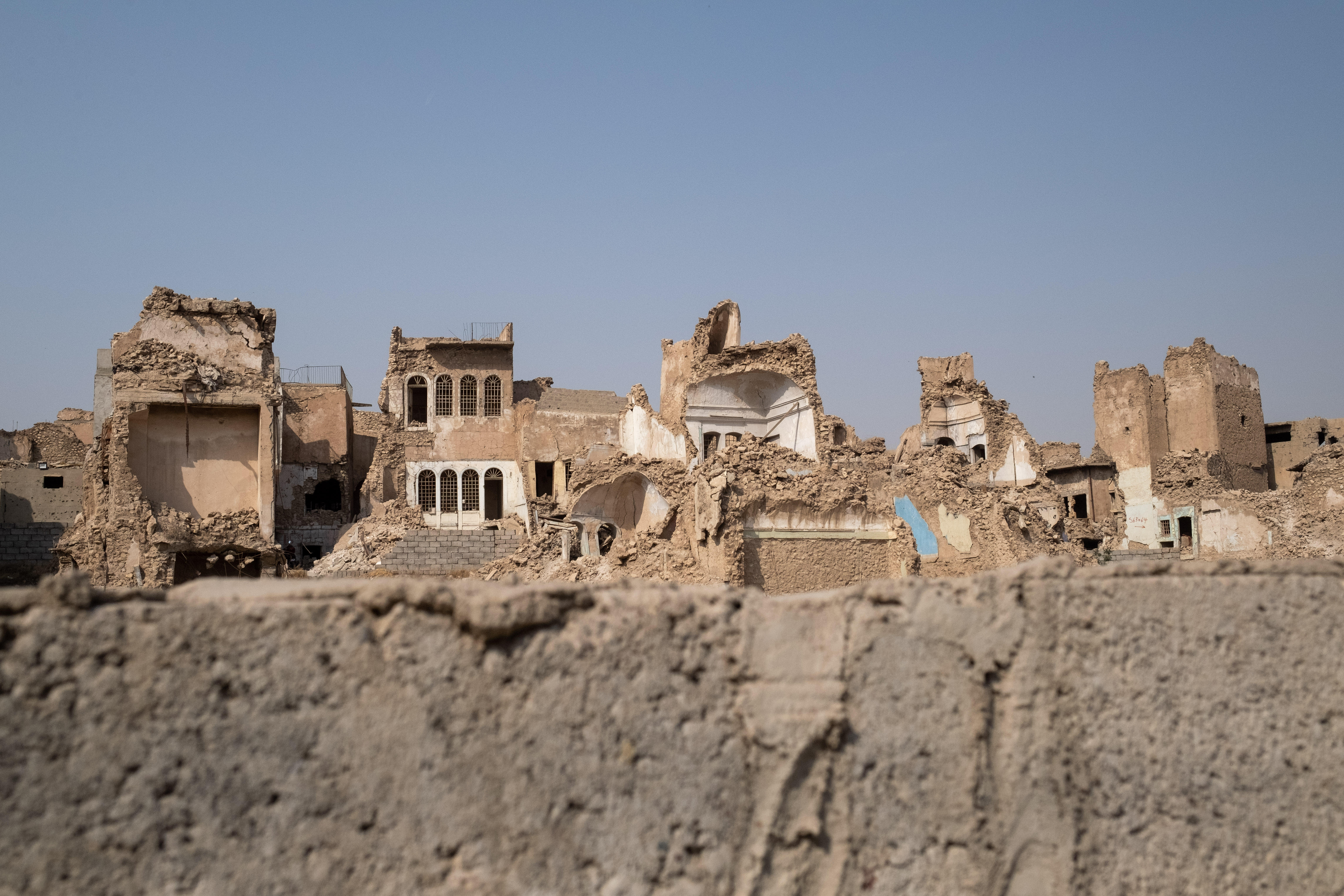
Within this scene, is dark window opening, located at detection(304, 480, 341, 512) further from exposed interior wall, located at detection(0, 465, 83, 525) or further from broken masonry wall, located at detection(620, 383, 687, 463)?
broken masonry wall, located at detection(620, 383, 687, 463)

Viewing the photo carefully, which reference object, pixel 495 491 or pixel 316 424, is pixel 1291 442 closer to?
pixel 495 491

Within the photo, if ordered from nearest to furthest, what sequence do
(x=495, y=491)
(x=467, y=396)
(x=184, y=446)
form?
(x=184, y=446) → (x=495, y=491) → (x=467, y=396)

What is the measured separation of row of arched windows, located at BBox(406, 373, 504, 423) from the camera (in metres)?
32.1

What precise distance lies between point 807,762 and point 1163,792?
4.42ft

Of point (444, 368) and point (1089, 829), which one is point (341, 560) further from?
point (1089, 829)

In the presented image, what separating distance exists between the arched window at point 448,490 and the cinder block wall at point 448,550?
2.27 meters

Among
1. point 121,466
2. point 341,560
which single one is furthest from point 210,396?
point 341,560

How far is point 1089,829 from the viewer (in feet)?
→ 11.6

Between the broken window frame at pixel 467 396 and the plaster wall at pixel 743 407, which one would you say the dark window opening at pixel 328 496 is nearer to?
the broken window frame at pixel 467 396

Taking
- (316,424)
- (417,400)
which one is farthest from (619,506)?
(316,424)

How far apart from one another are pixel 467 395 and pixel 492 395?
2.53 ft

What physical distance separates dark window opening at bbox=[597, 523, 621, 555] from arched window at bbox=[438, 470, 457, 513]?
1108 cm

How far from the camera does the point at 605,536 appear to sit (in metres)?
21.2

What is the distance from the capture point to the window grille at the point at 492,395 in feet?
107
